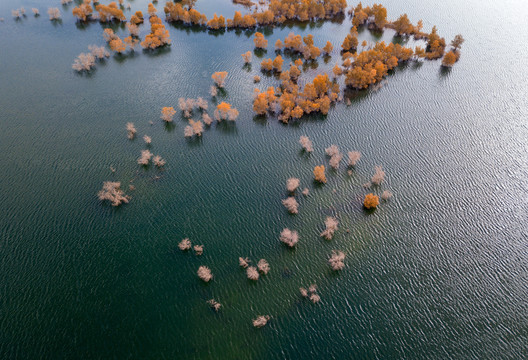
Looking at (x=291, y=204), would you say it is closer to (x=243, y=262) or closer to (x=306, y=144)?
(x=243, y=262)

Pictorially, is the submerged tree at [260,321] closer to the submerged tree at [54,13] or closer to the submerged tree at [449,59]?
the submerged tree at [449,59]

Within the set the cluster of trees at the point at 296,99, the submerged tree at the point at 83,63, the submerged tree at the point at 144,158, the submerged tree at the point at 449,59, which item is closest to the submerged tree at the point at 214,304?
the submerged tree at the point at 144,158

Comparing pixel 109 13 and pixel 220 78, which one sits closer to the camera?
pixel 220 78

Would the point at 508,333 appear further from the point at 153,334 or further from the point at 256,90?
the point at 256,90

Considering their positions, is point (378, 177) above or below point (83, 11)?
below

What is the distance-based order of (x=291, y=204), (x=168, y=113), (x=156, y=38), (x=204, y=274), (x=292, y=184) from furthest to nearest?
(x=156, y=38)
(x=168, y=113)
(x=292, y=184)
(x=291, y=204)
(x=204, y=274)

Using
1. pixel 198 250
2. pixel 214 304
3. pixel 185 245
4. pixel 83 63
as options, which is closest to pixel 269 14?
pixel 83 63

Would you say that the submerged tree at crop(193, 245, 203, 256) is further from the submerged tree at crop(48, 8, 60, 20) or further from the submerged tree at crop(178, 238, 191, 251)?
the submerged tree at crop(48, 8, 60, 20)
